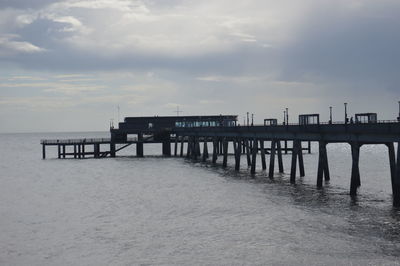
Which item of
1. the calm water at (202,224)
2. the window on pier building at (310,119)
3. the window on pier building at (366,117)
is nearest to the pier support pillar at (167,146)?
the window on pier building at (310,119)

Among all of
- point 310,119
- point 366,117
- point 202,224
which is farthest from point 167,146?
point 202,224

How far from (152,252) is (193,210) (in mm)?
15989

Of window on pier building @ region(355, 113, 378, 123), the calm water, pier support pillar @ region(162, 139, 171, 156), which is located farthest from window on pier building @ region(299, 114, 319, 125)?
pier support pillar @ region(162, 139, 171, 156)

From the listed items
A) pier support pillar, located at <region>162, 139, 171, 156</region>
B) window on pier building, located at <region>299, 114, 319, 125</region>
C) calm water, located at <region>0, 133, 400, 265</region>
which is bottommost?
calm water, located at <region>0, 133, 400, 265</region>

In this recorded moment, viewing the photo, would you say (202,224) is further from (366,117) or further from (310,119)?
(310,119)

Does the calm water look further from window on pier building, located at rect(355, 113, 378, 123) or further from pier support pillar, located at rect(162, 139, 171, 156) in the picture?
pier support pillar, located at rect(162, 139, 171, 156)

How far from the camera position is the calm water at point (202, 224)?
31.8m

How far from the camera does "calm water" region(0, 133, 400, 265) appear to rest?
31.8 m

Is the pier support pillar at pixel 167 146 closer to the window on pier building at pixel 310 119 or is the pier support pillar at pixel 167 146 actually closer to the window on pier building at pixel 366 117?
the window on pier building at pixel 310 119

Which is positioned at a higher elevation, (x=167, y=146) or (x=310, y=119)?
(x=310, y=119)

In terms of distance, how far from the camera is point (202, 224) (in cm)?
4178

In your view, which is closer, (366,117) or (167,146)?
(366,117)

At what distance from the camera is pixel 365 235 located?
116ft

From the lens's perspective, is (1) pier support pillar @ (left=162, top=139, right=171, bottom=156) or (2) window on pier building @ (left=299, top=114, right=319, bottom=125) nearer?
(2) window on pier building @ (left=299, top=114, right=319, bottom=125)
